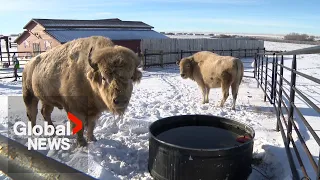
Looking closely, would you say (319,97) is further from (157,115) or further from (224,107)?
(157,115)

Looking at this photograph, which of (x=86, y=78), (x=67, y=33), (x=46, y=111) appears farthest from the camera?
(x=67, y=33)

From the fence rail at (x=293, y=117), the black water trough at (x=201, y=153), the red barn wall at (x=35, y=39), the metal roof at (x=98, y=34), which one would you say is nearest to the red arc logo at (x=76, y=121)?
the black water trough at (x=201, y=153)

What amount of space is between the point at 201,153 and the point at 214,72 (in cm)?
590

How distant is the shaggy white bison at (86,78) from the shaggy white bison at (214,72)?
4523mm

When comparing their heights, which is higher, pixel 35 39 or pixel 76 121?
pixel 35 39

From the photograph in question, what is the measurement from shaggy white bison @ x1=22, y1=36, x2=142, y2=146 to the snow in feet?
2.02

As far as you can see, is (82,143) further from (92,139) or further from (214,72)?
(214,72)

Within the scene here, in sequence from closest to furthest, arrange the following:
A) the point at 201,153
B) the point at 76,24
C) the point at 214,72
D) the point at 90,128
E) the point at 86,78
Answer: the point at 201,153 → the point at 86,78 → the point at 90,128 → the point at 214,72 → the point at 76,24

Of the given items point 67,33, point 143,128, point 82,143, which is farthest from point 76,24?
point 82,143

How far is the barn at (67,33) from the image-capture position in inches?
1102

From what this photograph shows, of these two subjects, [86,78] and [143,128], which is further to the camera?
[143,128]

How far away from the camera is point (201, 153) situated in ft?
11.0

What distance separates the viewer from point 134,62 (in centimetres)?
427

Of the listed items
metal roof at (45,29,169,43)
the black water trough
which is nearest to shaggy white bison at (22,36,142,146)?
the black water trough
